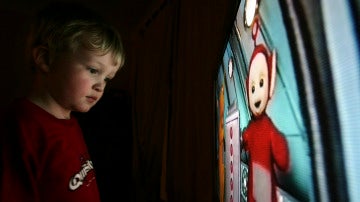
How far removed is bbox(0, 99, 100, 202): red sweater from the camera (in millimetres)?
740

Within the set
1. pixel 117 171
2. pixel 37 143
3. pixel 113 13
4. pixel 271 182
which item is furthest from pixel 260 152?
pixel 113 13

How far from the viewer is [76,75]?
87 cm

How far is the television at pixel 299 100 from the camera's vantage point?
28cm

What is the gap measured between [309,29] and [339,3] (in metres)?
0.07

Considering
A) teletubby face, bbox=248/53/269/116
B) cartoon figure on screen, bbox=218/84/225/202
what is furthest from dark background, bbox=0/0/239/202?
teletubby face, bbox=248/53/269/116

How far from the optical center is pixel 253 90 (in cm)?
58

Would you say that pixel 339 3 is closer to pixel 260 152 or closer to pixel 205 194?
pixel 260 152

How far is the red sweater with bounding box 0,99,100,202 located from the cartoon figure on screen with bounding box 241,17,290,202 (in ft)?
1.49

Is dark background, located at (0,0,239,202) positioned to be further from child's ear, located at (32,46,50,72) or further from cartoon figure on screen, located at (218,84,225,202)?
child's ear, located at (32,46,50,72)

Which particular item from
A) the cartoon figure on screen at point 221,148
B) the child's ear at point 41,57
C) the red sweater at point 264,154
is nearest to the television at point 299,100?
the red sweater at point 264,154

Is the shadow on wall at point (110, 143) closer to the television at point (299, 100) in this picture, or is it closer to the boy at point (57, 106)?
the boy at point (57, 106)

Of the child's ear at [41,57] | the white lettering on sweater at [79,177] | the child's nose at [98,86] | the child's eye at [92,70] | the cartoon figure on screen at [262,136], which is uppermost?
the child's ear at [41,57]

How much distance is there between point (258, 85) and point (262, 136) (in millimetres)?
82

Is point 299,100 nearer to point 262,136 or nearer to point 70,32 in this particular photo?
point 262,136
